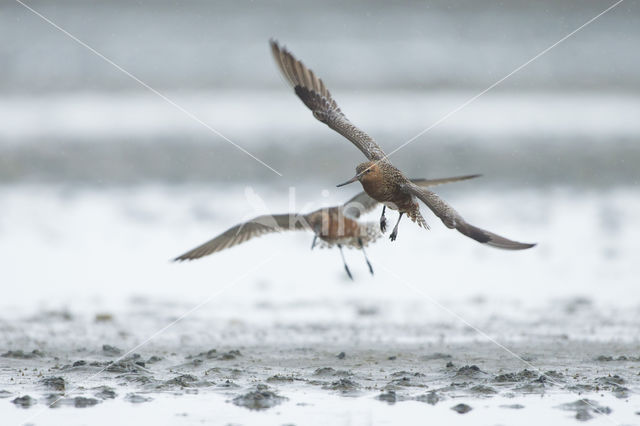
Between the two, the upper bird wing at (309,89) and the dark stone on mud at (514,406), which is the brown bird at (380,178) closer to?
the upper bird wing at (309,89)

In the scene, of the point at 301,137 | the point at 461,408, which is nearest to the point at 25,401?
the point at 461,408

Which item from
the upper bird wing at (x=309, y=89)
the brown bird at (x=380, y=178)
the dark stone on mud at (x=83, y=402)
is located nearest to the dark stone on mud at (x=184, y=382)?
the dark stone on mud at (x=83, y=402)

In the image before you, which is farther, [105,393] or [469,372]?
[469,372]

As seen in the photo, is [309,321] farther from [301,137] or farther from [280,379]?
[301,137]

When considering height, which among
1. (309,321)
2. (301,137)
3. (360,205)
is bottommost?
(309,321)

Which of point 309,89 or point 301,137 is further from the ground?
point 301,137

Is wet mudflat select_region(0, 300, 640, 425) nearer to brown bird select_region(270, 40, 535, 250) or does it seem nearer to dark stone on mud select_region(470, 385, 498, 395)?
dark stone on mud select_region(470, 385, 498, 395)
